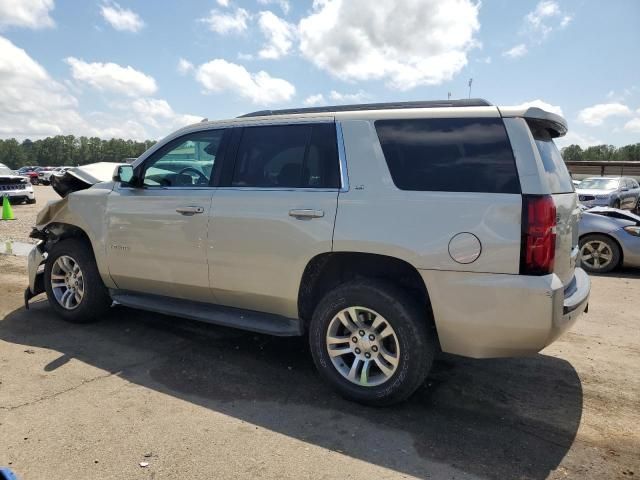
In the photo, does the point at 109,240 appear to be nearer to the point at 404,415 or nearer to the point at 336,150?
the point at 336,150

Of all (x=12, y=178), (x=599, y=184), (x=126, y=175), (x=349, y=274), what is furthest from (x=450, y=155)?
(x=12, y=178)

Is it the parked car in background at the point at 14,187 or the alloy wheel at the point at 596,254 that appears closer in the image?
the alloy wheel at the point at 596,254

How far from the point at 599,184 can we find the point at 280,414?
15839 millimetres

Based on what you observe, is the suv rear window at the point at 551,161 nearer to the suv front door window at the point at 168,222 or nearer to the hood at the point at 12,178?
the suv front door window at the point at 168,222

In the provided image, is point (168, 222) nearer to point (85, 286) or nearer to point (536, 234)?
point (85, 286)

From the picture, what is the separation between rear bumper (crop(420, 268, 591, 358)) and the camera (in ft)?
9.49

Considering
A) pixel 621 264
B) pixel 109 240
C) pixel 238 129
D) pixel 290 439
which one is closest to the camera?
pixel 290 439

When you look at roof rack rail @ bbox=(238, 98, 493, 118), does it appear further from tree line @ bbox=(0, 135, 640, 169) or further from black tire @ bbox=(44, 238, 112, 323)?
tree line @ bbox=(0, 135, 640, 169)

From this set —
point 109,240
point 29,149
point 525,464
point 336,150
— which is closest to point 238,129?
point 336,150

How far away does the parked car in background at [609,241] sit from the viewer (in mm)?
8000

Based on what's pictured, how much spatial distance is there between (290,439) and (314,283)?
1162mm

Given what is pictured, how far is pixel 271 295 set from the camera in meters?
3.79

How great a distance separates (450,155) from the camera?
10.4 feet

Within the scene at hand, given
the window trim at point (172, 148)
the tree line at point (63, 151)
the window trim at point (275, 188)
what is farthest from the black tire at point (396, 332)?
the tree line at point (63, 151)
